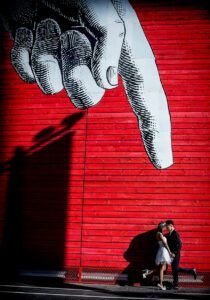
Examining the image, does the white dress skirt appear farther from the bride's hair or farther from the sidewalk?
the sidewalk

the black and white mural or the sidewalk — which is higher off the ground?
the black and white mural

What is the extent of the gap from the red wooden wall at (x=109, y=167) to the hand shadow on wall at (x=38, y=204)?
0.09 ft

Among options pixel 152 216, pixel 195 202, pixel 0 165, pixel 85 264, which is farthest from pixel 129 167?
pixel 0 165

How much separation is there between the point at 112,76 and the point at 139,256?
15.6 ft

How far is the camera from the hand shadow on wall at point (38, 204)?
26.6ft

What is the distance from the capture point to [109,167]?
8305mm

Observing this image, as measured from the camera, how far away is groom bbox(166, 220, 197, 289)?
7.24 meters

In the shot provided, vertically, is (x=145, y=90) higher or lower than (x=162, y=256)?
higher

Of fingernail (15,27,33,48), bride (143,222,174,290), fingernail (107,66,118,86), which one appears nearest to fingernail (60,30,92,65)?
fingernail (107,66,118,86)

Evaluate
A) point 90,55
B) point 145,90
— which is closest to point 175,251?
point 145,90

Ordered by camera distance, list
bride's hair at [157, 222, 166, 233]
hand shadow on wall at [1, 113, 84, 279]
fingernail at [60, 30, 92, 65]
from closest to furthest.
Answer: bride's hair at [157, 222, 166, 233] < hand shadow on wall at [1, 113, 84, 279] < fingernail at [60, 30, 92, 65]

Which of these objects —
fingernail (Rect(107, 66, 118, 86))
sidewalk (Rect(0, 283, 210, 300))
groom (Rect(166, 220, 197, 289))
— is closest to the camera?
sidewalk (Rect(0, 283, 210, 300))

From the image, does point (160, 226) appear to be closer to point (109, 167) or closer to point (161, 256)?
point (161, 256)

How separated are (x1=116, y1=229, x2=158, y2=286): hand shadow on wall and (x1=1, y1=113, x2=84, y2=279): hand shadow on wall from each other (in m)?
1.61
